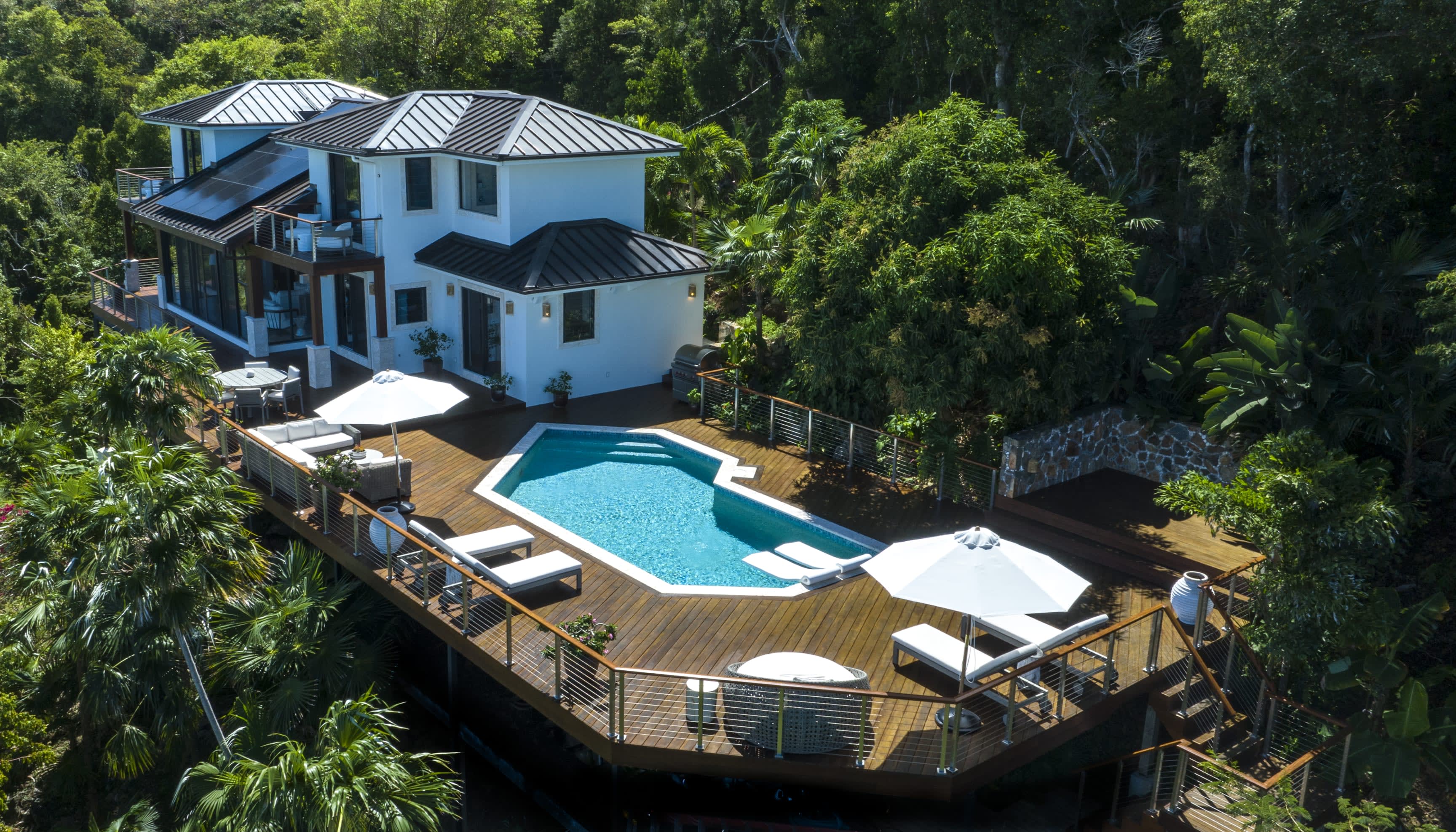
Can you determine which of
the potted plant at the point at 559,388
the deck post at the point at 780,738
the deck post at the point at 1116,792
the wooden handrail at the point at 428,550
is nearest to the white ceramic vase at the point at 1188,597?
the deck post at the point at 1116,792

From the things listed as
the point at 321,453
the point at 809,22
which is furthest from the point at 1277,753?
the point at 809,22

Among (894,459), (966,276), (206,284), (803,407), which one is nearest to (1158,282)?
(966,276)

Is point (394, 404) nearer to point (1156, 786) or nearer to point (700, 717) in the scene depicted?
point (700, 717)

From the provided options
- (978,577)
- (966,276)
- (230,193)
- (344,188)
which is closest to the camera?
(978,577)

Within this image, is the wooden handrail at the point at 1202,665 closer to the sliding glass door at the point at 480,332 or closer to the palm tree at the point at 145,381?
the palm tree at the point at 145,381

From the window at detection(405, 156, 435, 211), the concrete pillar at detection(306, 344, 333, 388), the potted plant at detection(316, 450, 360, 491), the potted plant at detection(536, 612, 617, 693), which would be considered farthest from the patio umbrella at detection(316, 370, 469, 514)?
the window at detection(405, 156, 435, 211)
